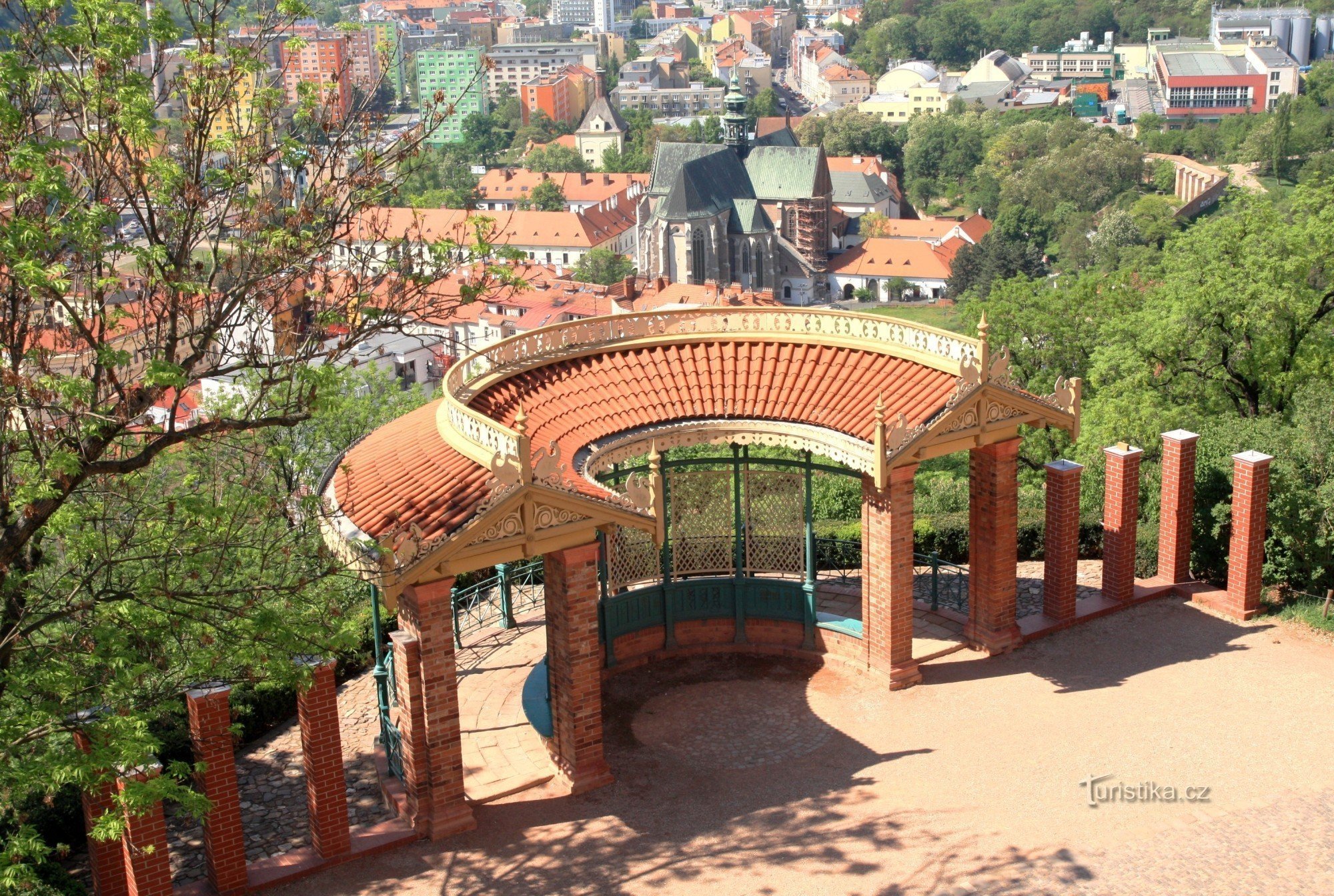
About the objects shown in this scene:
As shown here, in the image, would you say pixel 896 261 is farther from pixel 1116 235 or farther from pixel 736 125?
pixel 736 125

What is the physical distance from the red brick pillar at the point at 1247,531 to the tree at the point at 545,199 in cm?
13442

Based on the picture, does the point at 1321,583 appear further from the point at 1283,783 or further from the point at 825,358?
the point at 825,358

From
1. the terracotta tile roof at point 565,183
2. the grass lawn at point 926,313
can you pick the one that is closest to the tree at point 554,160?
the terracotta tile roof at point 565,183

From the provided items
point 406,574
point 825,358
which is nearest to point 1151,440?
point 825,358

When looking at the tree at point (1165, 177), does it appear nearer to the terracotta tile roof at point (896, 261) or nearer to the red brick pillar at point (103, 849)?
the terracotta tile roof at point (896, 261)

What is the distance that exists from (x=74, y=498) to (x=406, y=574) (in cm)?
433

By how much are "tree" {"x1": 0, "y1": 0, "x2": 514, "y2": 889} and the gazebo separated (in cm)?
170

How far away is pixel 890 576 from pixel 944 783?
3497 millimetres

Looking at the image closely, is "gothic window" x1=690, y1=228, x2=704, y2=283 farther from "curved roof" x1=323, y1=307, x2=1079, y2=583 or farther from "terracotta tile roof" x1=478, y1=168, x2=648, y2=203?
"curved roof" x1=323, y1=307, x2=1079, y2=583

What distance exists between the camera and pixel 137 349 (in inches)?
647

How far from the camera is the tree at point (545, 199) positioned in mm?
154250

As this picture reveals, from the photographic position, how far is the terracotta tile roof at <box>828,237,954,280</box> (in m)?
133

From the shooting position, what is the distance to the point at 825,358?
22.4 m

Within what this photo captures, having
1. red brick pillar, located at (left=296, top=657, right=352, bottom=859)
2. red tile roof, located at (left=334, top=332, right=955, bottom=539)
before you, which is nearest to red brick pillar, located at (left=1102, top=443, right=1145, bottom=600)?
red tile roof, located at (left=334, top=332, right=955, bottom=539)
